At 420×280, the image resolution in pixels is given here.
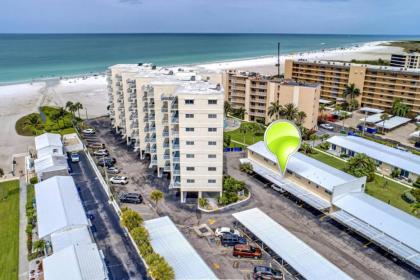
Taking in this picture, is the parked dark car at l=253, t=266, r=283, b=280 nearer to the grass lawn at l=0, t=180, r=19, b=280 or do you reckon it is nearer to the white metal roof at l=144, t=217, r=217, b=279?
the white metal roof at l=144, t=217, r=217, b=279

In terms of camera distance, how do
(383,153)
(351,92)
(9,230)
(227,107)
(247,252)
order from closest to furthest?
(247,252) < (9,230) < (383,153) < (227,107) < (351,92)

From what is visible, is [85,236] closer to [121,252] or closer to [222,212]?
[121,252]

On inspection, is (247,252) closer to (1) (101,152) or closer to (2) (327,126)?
(1) (101,152)

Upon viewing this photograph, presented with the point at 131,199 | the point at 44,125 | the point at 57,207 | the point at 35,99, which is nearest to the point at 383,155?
the point at 131,199

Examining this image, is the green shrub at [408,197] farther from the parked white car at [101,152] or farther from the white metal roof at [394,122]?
the parked white car at [101,152]

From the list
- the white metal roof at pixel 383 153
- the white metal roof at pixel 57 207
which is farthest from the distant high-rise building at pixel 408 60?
the white metal roof at pixel 57 207

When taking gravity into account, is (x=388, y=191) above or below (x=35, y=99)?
below

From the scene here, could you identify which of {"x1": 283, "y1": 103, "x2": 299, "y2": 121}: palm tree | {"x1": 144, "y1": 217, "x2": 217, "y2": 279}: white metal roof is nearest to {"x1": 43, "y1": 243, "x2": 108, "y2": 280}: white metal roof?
{"x1": 144, "y1": 217, "x2": 217, "y2": 279}: white metal roof
